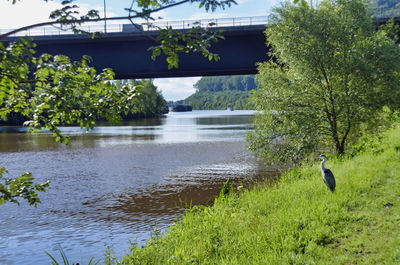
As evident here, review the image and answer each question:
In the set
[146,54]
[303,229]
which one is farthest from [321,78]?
[146,54]

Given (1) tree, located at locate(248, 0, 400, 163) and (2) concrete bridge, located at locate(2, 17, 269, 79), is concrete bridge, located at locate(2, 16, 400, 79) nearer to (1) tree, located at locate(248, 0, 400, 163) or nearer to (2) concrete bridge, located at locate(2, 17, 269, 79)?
(2) concrete bridge, located at locate(2, 17, 269, 79)

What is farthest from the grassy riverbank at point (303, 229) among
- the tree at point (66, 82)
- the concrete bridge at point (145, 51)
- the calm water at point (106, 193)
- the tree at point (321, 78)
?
the concrete bridge at point (145, 51)

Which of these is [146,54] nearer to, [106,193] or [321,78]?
[321,78]

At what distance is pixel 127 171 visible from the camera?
2298cm

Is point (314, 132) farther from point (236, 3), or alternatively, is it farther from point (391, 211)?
point (236, 3)

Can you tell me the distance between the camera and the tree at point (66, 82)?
405 cm

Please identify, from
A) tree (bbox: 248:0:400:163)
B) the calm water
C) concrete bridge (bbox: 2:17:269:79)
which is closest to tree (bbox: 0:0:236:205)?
the calm water

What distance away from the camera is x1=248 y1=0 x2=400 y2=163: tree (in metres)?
19.0

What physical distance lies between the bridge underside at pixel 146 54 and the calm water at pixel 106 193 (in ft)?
25.0

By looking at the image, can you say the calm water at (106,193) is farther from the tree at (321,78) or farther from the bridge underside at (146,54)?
the bridge underside at (146,54)

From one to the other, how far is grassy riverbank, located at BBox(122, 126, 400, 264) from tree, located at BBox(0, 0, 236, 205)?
3835 millimetres

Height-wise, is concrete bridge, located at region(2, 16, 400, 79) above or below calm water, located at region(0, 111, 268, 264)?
above

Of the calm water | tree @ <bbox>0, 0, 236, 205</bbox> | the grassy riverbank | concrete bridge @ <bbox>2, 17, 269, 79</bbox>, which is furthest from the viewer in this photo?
concrete bridge @ <bbox>2, 17, 269, 79</bbox>

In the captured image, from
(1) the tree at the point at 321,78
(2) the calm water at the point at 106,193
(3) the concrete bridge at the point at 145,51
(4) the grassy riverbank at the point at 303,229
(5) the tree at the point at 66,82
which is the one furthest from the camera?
(3) the concrete bridge at the point at 145,51
